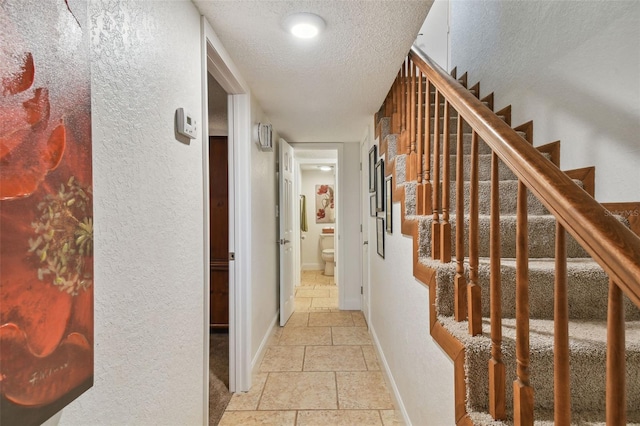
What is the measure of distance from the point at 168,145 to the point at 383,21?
3.74 ft

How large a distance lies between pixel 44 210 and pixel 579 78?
95.3 inches

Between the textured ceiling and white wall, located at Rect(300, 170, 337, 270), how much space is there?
4401mm

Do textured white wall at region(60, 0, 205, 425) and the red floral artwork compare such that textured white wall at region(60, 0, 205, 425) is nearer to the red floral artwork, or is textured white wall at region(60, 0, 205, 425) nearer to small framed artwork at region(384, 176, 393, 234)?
small framed artwork at region(384, 176, 393, 234)

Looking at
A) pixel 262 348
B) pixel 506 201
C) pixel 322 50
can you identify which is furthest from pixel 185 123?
pixel 262 348

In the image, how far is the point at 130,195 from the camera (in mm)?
883

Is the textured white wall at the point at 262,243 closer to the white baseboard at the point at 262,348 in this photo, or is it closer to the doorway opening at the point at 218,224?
the white baseboard at the point at 262,348

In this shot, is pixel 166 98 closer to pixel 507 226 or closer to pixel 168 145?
pixel 168 145

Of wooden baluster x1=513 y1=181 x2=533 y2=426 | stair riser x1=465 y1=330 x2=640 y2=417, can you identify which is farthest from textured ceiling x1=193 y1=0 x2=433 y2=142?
stair riser x1=465 y1=330 x2=640 y2=417

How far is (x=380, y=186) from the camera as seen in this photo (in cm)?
263

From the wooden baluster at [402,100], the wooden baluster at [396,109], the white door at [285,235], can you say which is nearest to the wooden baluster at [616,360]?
the wooden baluster at [402,100]

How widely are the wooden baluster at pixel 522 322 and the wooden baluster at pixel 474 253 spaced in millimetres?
199

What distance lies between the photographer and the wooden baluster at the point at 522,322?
0.83 metres

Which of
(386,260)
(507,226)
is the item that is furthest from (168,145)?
(386,260)

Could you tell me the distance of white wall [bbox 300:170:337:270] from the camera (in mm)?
7180
